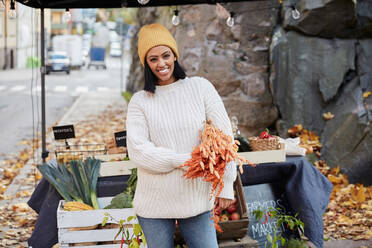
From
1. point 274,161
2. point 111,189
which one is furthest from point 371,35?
point 111,189

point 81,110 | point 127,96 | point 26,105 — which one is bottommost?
point 26,105

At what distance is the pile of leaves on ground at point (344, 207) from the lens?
539 centimetres

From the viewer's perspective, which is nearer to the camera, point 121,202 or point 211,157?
point 211,157

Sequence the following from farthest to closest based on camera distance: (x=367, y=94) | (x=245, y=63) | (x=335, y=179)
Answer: (x=245, y=63) → (x=367, y=94) → (x=335, y=179)

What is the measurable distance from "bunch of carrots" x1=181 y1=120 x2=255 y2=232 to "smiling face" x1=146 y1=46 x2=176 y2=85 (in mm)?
375

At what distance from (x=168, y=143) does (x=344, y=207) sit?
3.90 metres

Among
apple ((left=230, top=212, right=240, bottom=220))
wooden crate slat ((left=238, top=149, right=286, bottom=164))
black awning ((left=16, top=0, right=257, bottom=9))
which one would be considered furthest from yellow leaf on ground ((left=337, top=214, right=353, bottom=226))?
black awning ((left=16, top=0, right=257, bottom=9))

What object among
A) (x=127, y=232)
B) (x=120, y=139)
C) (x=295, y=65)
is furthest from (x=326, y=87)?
(x=127, y=232)

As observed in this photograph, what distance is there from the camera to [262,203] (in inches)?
184

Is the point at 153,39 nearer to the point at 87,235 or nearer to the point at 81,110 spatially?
the point at 87,235

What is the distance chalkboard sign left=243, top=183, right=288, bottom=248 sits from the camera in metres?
4.57

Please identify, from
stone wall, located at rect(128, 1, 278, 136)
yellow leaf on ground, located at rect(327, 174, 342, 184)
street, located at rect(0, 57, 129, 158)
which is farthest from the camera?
street, located at rect(0, 57, 129, 158)

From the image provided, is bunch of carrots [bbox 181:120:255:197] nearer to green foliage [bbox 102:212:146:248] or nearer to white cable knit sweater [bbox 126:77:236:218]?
white cable knit sweater [bbox 126:77:236:218]

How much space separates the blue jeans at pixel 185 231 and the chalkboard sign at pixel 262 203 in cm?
180
